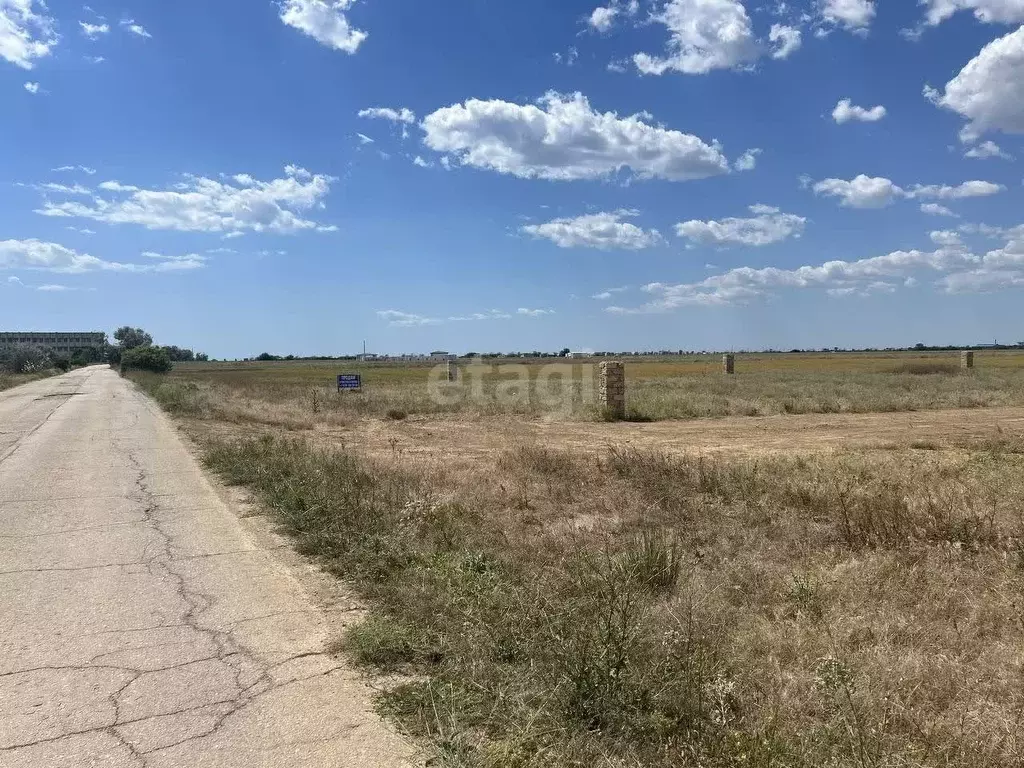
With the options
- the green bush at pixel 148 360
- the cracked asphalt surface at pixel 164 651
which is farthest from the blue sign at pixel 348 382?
the green bush at pixel 148 360

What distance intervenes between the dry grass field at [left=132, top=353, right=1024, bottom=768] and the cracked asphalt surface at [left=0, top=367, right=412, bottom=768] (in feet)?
1.32

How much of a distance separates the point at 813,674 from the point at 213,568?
16.6ft

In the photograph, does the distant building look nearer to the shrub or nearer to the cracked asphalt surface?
the shrub

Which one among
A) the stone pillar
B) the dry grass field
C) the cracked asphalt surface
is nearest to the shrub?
the stone pillar

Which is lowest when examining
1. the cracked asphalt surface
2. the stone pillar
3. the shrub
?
the cracked asphalt surface

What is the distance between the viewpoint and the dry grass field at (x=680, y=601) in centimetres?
329

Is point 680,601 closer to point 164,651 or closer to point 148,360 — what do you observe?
point 164,651

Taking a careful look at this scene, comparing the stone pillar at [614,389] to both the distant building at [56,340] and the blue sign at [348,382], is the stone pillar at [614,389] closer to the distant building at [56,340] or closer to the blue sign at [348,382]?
the blue sign at [348,382]

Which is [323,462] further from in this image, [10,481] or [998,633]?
[998,633]

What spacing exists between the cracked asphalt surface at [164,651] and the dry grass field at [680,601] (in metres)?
0.40

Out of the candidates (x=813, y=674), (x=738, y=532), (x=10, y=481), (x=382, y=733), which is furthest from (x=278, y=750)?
(x=10, y=481)

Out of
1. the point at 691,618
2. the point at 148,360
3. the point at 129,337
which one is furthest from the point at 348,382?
the point at 129,337

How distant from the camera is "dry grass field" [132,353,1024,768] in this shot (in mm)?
3293

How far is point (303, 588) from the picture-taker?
5.75m
